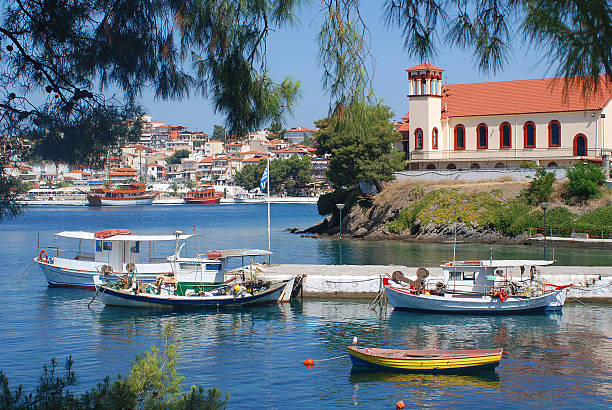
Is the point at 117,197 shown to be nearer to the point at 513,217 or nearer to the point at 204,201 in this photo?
the point at 204,201

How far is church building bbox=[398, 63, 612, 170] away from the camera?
224 ft

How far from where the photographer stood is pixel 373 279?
3691 centimetres

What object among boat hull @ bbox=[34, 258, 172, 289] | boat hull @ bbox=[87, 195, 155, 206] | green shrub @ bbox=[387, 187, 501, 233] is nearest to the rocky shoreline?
green shrub @ bbox=[387, 187, 501, 233]

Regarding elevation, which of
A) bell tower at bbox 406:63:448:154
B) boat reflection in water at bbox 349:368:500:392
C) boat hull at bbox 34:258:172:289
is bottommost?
boat reflection in water at bbox 349:368:500:392

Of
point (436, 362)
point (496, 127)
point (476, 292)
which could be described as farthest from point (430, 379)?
point (496, 127)

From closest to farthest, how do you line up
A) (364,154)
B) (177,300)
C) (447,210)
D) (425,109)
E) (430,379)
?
(430,379)
(177,300)
(447,210)
(364,154)
(425,109)

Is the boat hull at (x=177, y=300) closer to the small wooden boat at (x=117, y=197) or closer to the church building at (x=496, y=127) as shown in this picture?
the church building at (x=496, y=127)

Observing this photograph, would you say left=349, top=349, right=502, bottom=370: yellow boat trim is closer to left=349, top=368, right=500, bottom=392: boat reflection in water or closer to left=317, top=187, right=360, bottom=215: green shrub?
left=349, top=368, right=500, bottom=392: boat reflection in water

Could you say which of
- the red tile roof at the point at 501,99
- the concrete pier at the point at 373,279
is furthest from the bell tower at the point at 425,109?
the concrete pier at the point at 373,279

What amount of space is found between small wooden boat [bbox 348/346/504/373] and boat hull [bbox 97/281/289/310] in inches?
481

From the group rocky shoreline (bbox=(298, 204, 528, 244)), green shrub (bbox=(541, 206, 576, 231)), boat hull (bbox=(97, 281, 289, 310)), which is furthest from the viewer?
rocky shoreline (bbox=(298, 204, 528, 244))

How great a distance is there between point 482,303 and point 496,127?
4330cm

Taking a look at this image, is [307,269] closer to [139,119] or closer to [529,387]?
[529,387]

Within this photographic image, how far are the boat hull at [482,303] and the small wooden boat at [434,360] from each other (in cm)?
Answer: 909
